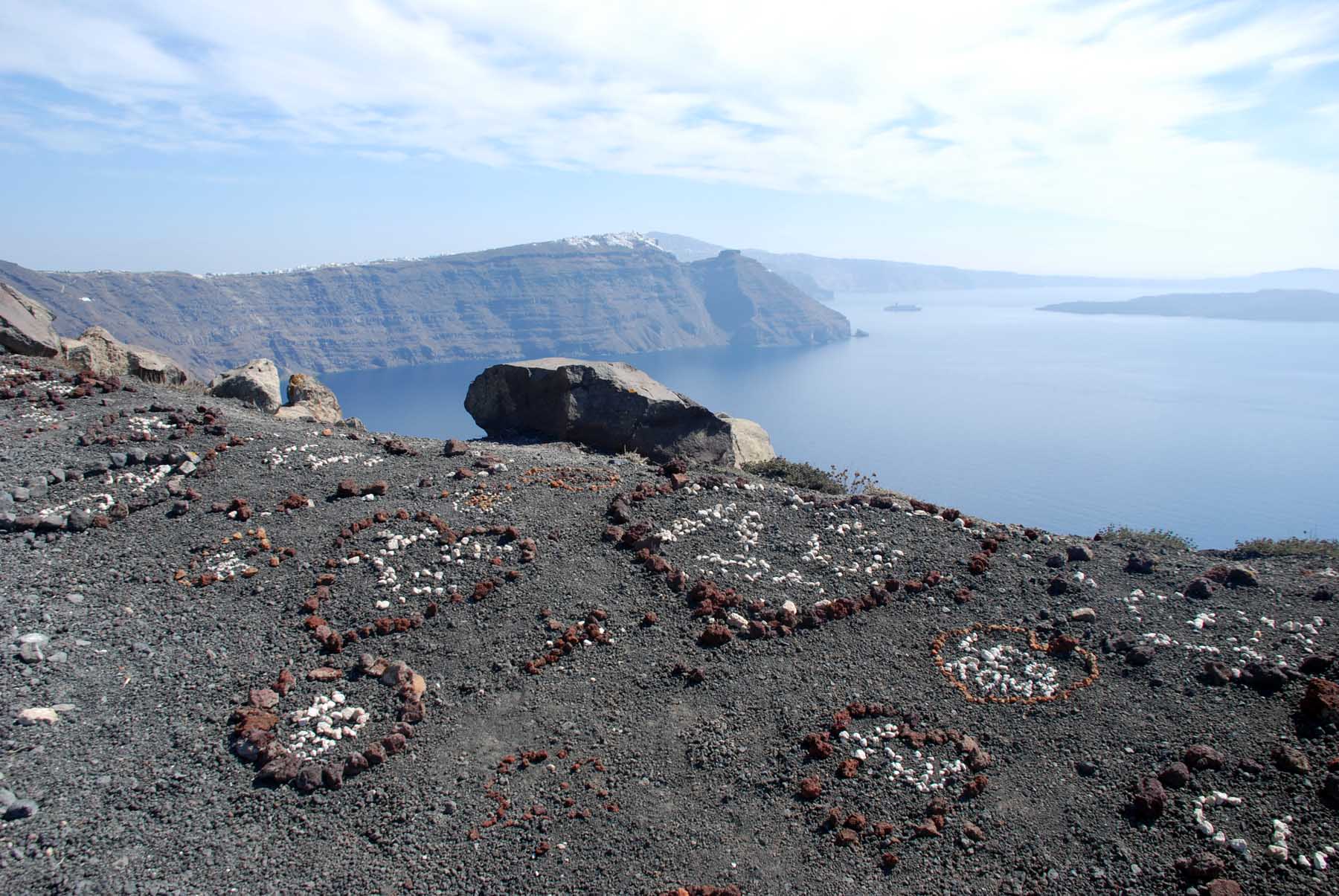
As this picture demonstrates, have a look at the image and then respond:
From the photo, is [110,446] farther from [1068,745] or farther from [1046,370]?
[1046,370]

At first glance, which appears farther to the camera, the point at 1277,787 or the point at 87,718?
the point at 87,718

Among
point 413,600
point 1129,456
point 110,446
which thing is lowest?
point 1129,456

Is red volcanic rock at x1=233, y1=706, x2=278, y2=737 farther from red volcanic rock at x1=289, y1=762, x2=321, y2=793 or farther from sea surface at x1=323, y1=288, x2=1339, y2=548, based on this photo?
sea surface at x1=323, y1=288, x2=1339, y2=548

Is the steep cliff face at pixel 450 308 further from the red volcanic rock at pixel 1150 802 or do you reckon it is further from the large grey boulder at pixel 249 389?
the red volcanic rock at pixel 1150 802

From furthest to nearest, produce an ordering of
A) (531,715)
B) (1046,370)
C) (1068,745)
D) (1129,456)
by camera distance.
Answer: (1046,370), (1129,456), (531,715), (1068,745)

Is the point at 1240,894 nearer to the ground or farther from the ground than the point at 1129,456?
farther from the ground

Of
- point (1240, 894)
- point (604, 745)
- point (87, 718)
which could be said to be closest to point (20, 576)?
point (87, 718)

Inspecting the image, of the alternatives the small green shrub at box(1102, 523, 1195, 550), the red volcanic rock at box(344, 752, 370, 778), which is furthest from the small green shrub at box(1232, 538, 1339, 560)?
the red volcanic rock at box(344, 752, 370, 778)
